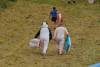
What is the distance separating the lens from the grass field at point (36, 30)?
1113cm

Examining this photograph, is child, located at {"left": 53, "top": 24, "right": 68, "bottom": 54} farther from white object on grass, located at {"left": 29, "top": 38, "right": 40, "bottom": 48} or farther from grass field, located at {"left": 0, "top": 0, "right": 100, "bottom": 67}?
white object on grass, located at {"left": 29, "top": 38, "right": 40, "bottom": 48}

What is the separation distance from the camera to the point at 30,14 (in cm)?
1928

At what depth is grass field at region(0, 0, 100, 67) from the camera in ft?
36.5

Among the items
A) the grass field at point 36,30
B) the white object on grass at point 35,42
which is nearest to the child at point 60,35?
the grass field at point 36,30

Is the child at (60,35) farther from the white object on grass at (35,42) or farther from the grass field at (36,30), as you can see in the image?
the white object on grass at (35,42)

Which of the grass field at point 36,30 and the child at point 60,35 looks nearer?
the grass field at point 36,30

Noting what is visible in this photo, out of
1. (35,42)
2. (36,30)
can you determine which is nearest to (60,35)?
(35,42)

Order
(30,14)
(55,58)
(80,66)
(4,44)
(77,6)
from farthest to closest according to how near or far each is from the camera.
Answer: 1. (77,6)
2. (30,14)
3. (4,44)
4. (55,58)
5. (80,66)

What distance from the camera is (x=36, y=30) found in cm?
1582

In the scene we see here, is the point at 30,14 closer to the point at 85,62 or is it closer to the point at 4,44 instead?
the point at 4,44

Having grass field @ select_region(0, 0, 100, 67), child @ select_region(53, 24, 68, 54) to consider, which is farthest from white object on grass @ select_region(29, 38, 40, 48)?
child @ select_region(53, 24, 68, 54)

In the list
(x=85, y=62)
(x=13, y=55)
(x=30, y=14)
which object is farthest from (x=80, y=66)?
(x=30, y=14)

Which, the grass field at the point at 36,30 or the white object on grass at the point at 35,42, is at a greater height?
the white object on grass at the point at 35,42

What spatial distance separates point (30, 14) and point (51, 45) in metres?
6.20
